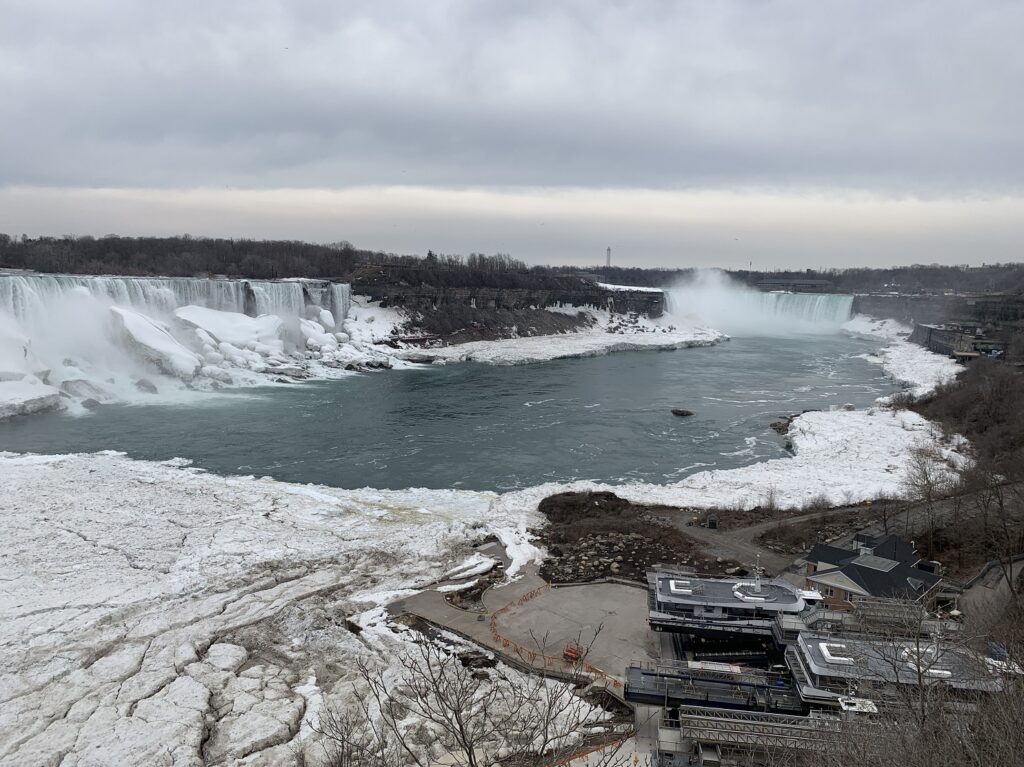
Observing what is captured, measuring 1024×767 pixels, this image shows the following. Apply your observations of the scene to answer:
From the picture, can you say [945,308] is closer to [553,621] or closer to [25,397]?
[553,621]

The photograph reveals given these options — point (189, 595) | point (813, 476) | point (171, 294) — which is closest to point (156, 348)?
point (171, 294)

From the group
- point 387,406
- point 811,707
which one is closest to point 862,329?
point 387,406

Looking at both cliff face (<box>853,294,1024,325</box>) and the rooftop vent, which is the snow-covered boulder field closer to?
the rooftop vent

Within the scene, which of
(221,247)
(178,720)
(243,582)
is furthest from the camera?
(221,247)

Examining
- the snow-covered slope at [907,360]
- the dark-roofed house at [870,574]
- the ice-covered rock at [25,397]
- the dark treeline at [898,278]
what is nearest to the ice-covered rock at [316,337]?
the ice-covered rock at [25,397]

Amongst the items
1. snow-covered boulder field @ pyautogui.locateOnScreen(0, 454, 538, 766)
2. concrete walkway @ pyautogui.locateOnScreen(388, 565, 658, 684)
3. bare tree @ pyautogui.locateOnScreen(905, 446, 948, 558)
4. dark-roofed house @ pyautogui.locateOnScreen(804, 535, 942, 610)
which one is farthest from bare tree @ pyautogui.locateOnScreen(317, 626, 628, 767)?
bare tree @ pyautogui.locateOnScreen(905, 446, 948, 558)

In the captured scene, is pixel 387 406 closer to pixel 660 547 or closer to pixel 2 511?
pixel 2 511
